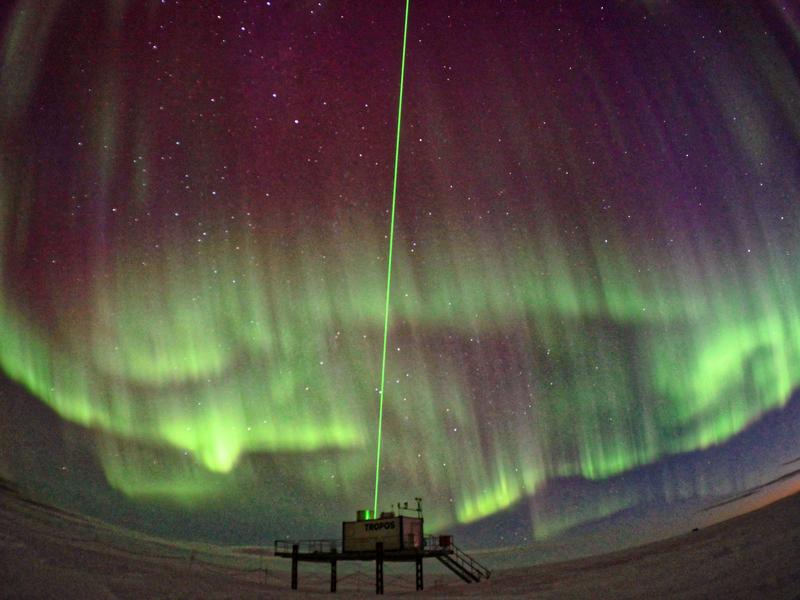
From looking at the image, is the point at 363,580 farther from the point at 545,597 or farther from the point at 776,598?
the point at 776,598

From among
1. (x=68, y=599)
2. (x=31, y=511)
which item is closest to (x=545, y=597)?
(x=68, y=599)

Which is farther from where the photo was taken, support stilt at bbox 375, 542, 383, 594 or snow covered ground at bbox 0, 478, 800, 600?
support stilt at bbox 375, 542, 383, 594

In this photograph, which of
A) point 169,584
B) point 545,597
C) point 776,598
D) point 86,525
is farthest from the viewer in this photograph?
point 86,525

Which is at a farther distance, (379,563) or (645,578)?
(379,563)

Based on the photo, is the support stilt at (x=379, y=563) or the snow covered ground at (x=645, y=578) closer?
the snow covered ground at (x=645, y=578)

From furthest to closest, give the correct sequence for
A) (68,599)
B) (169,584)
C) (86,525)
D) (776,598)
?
(86,525)
(169,584)
(68,599)
(776,598)

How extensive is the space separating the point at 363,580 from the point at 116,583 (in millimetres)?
78159

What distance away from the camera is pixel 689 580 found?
1125 inches

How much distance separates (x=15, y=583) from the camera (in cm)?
2814

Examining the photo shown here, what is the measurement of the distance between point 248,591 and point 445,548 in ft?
40.3

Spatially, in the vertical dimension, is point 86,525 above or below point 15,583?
above

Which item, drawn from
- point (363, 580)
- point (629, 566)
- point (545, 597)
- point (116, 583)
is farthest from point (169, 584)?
point (363, 580)

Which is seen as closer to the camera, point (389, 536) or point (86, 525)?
point (389, 536)

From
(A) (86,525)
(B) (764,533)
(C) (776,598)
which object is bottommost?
(C) (776,598)
